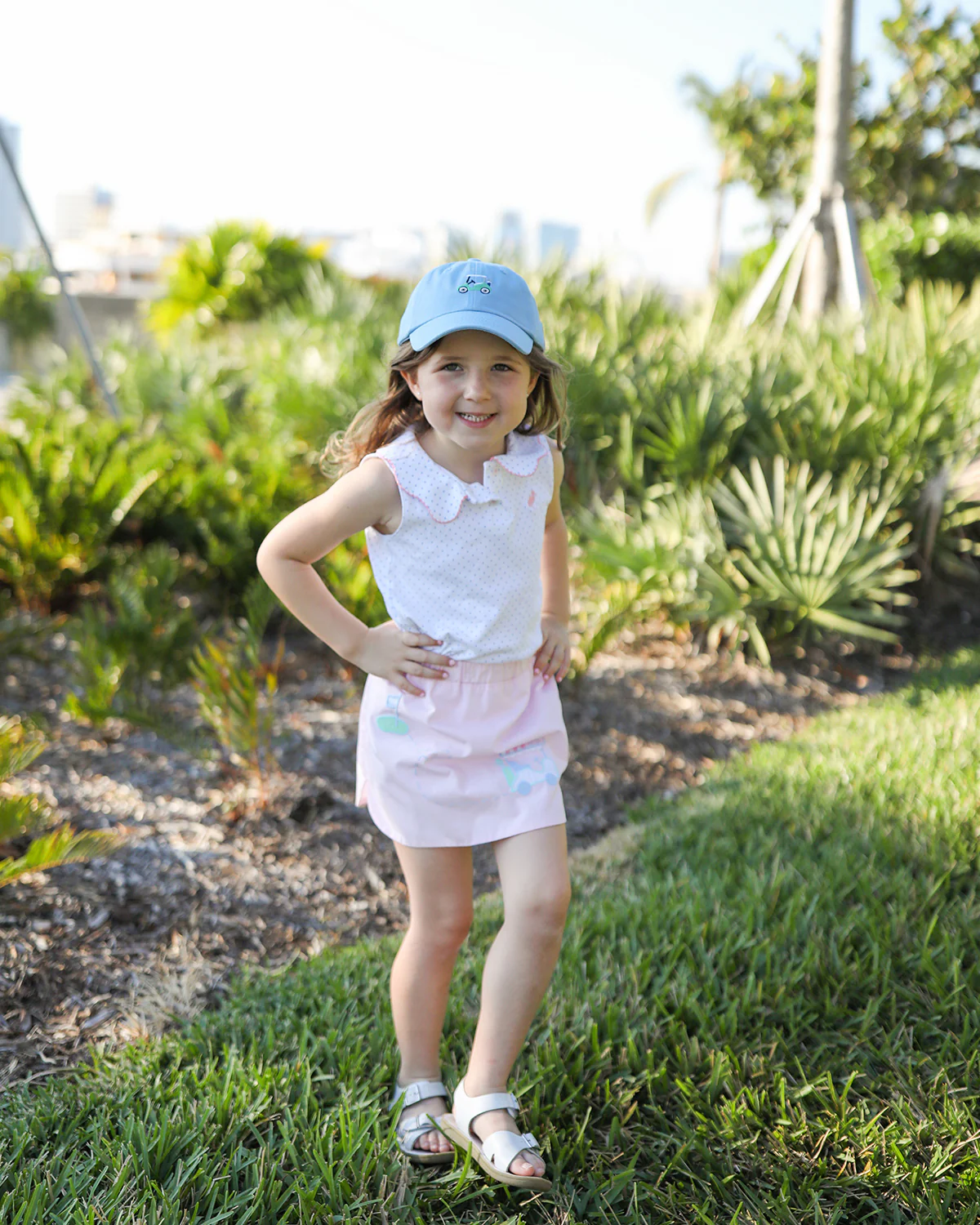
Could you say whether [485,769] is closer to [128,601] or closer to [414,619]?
[414,619]

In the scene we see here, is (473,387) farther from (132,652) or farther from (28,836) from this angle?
(132,652)

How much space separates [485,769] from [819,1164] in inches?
34.9

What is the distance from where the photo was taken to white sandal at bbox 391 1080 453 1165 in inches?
71.5

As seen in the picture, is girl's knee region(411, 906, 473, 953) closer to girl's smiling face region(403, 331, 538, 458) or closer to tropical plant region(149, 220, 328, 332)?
girl's smiling face region(403, 331, 538, 458)

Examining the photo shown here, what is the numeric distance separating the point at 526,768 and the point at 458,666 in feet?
0.72

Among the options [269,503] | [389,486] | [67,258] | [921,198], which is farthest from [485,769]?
[67,258]

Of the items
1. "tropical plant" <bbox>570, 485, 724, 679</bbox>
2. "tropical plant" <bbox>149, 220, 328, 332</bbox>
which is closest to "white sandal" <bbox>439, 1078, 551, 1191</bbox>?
"tropical plant" <bbox>570, 485, 724, 679</bbox>

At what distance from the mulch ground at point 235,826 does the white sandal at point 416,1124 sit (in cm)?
63

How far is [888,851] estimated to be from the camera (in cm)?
282

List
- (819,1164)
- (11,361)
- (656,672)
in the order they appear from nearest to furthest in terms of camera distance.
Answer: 1. (819,1164)
2. (656,672)
3. (11,361)

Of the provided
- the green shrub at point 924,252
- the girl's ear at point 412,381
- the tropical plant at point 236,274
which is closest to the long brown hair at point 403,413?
the girl's ear at point 412,381

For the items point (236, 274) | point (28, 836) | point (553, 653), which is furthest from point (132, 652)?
point (236, 274)

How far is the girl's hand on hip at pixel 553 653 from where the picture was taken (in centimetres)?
200

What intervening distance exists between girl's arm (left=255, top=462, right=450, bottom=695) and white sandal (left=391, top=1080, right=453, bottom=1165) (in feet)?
2.43
